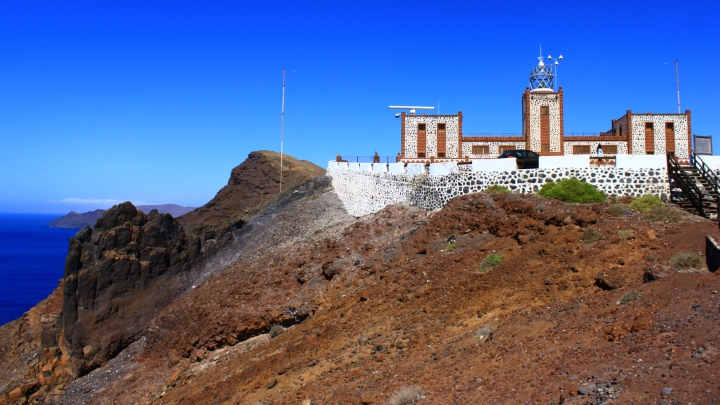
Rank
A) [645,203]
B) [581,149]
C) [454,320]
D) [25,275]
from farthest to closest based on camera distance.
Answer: [25,275] < [581,149] < [645,203] < [454,320]

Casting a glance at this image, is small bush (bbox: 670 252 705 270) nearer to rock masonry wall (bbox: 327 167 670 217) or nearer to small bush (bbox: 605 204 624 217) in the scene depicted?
small bush (bbox: 605 204 624 217)

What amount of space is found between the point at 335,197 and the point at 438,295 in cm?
1870

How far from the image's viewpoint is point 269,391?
11984 mm

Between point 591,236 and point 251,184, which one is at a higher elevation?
point 251,184

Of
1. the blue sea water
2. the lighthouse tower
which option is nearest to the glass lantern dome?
the lighthouse tower

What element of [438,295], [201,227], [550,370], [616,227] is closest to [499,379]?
[550,370]

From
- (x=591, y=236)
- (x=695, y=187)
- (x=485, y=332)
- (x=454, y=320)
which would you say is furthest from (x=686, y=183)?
(x=485, y=332)

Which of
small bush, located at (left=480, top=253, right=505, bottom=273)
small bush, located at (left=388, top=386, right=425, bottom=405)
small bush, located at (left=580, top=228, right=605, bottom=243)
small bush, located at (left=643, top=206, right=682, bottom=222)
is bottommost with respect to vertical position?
small bush, located at (left=388, top=386, right=425, bottom=405)

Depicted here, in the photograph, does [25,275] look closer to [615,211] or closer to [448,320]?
[448,320]

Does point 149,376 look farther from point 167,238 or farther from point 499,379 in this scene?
point 499,379

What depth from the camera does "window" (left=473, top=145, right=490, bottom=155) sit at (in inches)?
1236

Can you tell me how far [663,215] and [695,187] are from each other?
12.9 ft

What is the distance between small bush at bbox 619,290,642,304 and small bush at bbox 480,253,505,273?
15.1 feet

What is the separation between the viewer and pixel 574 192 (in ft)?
58.4
